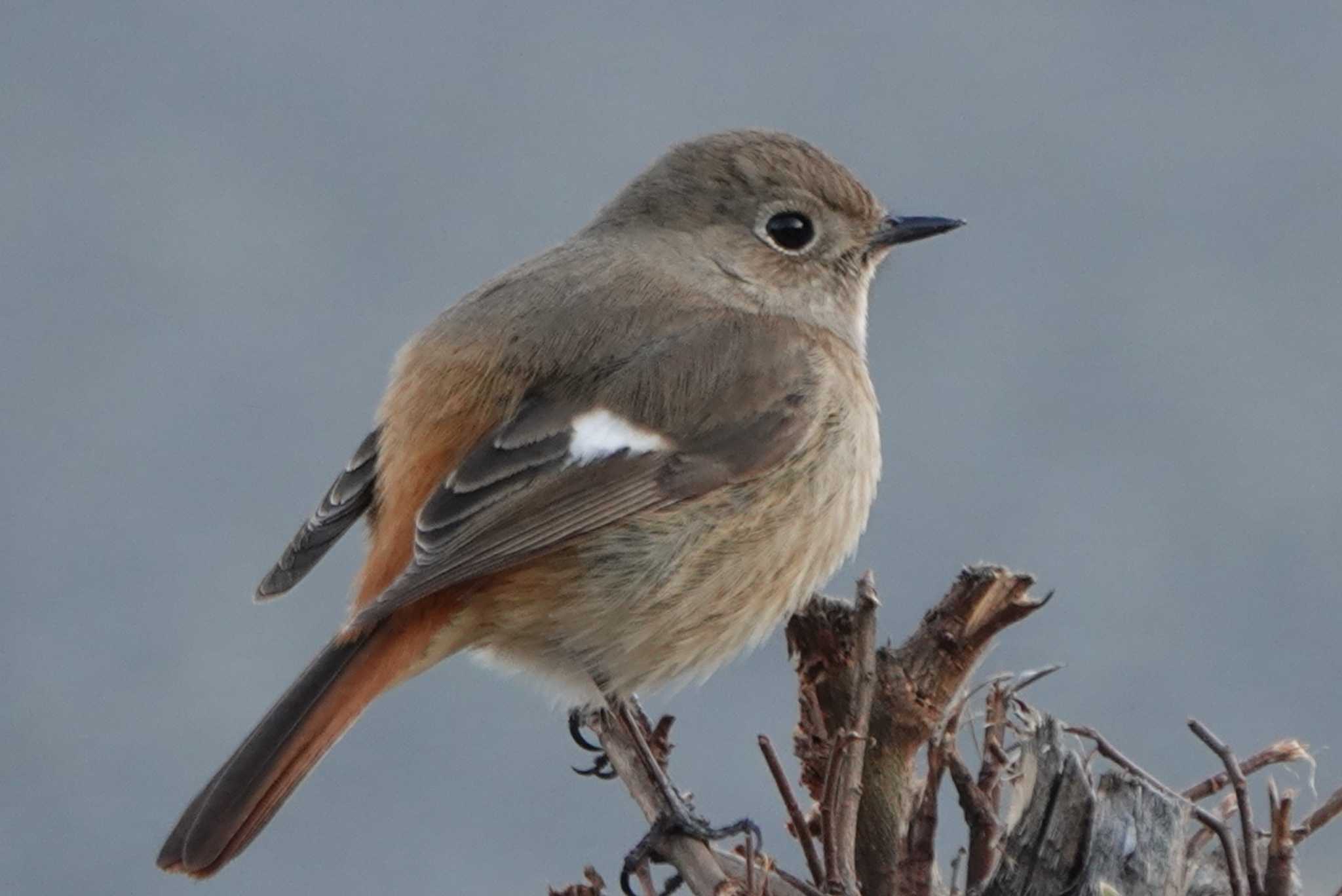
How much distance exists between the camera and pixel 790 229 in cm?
466

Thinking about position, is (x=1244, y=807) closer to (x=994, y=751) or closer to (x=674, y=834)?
(x=994, y=751)

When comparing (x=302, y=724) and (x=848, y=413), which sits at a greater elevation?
(x=848, y=413)

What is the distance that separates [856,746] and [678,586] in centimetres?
119

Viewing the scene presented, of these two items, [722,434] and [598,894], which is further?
[722,434]

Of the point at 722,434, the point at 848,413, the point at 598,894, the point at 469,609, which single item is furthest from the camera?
the point at 848,413

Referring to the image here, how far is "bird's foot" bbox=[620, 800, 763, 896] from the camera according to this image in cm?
317

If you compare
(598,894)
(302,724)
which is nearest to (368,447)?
(302,724)

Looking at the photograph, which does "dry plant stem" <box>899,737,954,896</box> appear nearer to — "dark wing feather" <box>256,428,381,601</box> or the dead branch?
the dead branch

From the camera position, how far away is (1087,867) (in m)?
2.43

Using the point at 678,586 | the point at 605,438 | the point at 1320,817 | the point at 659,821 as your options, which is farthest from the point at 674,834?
the point at 1320,817

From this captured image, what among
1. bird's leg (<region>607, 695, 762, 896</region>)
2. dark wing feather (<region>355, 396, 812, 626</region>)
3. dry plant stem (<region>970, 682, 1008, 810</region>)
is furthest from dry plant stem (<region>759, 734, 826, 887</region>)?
dark wing feather (<region>355, 396, 812, 626</region>)

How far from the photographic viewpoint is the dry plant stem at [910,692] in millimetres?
2793

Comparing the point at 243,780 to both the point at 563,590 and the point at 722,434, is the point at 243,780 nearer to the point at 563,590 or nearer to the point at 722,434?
the point at 563,590

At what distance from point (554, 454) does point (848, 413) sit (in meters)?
0.83
